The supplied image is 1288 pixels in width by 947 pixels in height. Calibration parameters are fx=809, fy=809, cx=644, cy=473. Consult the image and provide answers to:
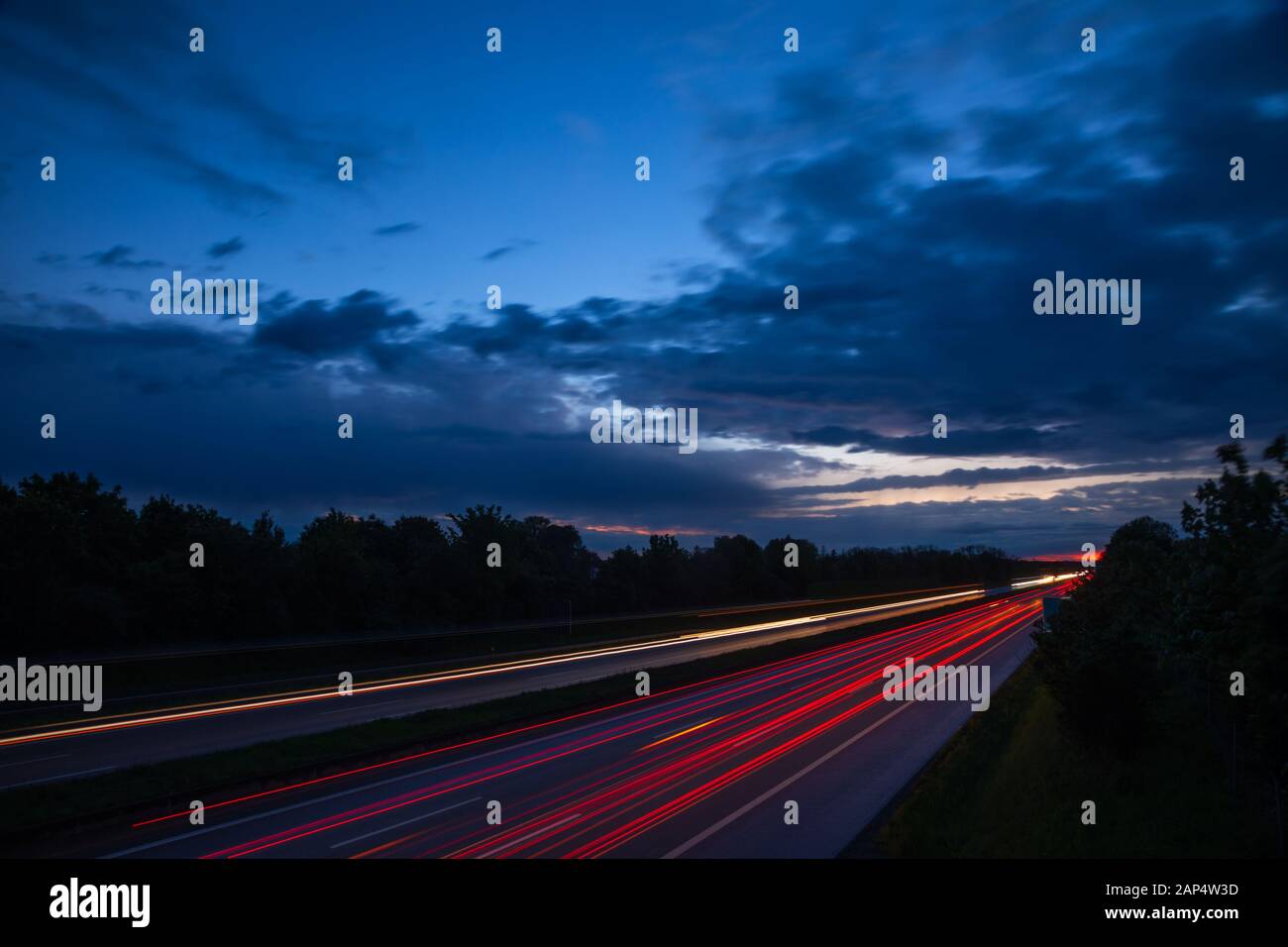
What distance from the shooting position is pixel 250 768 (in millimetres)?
16266

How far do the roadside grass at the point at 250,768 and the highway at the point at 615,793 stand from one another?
0.41 meters

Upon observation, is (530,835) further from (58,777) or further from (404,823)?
(58,777)

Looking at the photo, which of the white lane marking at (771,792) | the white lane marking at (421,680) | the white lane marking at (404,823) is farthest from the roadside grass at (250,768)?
the white lane marking at (771,792)

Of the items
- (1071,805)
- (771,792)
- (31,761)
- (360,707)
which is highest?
(1071,805)

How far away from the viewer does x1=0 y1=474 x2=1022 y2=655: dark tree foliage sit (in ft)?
118

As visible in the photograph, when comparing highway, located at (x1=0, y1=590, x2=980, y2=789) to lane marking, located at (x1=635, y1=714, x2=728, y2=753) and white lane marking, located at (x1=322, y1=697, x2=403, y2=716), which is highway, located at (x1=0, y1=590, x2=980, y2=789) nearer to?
white lane marking, located at (x1=322, y1=697, x2=403, y2=716)

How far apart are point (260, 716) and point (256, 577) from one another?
22219 millimetres

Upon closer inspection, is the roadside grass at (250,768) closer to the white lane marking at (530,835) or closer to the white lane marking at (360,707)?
the white lane marking at (360,707)

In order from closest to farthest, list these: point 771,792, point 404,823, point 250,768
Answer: point 404,823
point 771,792
point 250,768

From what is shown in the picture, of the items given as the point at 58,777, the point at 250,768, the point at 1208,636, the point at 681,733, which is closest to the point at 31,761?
the point at 58,777

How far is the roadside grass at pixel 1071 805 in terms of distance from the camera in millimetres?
11539
